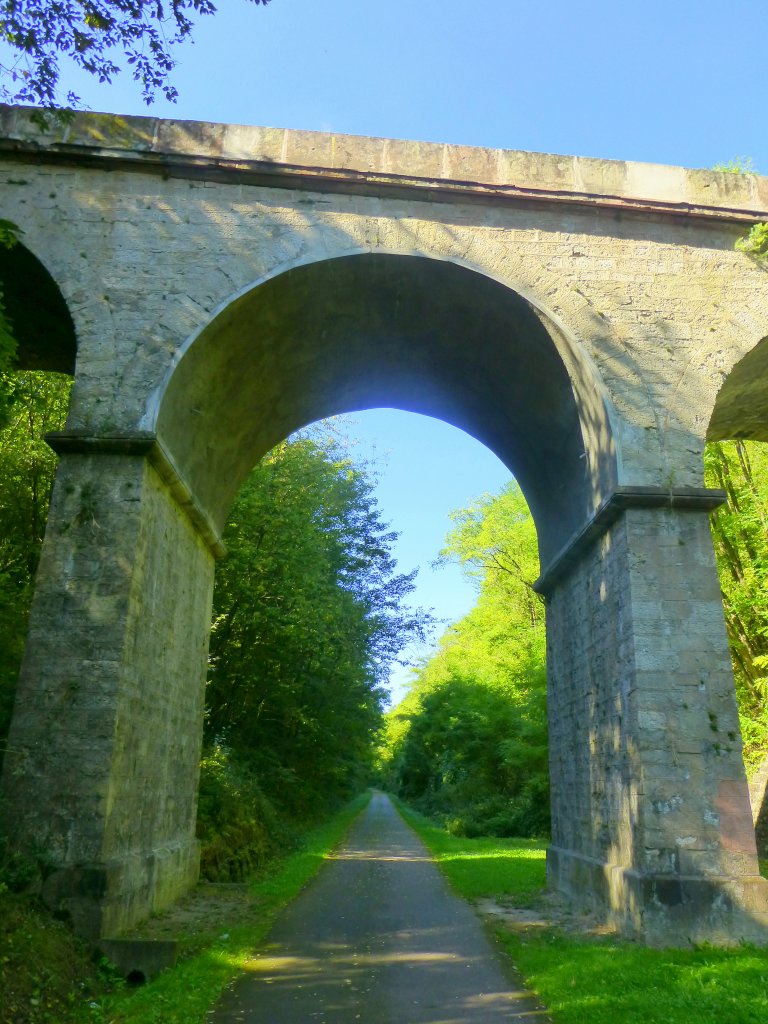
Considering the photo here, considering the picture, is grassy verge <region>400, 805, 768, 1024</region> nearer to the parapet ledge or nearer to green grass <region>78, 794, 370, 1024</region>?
green grass <region>78, 794, 370, 1024</region>

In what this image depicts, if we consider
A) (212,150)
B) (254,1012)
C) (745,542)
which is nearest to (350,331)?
(212,150)

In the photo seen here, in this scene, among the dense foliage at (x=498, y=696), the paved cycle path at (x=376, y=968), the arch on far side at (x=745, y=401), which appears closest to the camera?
the paved cycle path at (x=376, y=968)

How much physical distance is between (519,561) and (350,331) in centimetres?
1837

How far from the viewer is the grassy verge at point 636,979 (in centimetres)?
511

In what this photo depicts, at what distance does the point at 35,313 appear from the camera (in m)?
9.86

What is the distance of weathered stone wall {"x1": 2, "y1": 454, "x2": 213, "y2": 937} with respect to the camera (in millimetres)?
6902

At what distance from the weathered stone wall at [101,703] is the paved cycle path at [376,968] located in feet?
5.23

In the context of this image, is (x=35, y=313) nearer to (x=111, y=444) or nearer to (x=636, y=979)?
(x=111, y=444)

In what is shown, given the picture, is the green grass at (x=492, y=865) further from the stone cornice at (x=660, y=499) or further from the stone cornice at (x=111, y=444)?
the stone cornice at (x=111, y=444)

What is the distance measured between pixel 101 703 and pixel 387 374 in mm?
6599

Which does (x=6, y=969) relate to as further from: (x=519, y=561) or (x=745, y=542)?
(x=519, y=561)

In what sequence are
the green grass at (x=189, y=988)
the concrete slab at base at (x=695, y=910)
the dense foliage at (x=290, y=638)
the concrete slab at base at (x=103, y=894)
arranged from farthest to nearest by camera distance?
the dense foliage at (x=290, y=638), the concrete slab at base at (x=695, y=910), the concrete slab at base at (x=103, y=894), the green grass at (x=189, y=988)

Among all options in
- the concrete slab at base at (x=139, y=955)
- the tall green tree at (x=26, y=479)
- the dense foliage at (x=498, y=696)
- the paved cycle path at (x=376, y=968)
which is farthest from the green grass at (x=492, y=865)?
the tall green tree at (x=26, y=479)

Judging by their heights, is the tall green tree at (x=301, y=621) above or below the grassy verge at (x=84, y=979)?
above
